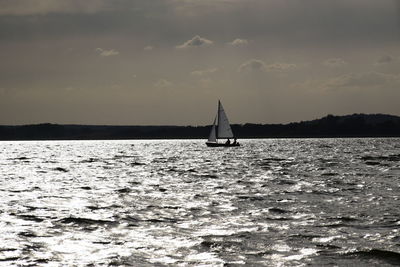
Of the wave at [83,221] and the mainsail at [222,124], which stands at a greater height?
the mainsail at [222,124]

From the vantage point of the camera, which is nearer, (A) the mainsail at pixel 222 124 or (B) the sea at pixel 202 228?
(B) the sea at pixel 202 228

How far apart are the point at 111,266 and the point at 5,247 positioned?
3.68 m

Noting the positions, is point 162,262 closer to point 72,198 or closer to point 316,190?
point 72,198

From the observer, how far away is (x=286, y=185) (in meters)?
35.0

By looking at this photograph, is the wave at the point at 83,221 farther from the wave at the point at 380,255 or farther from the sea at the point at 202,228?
the wave at the point at 380,255

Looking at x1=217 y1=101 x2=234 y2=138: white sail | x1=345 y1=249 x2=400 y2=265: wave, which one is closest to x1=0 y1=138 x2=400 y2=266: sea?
x1=345 y1=249 x2=400 y2=265: wave

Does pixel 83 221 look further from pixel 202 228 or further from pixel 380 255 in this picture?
pixel 380 255

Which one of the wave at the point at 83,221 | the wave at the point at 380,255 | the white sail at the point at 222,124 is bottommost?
the wave at the point at 83,221

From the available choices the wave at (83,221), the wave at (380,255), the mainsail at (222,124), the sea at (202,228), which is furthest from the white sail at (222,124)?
the wave at (380,255)

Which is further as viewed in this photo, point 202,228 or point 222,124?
point 222,124

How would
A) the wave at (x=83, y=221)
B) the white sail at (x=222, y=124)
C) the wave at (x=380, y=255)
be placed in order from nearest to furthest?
the wave at (x=380, y=255) < the wave at (x=83, y=221) < the white sail at (x=222, y=124)

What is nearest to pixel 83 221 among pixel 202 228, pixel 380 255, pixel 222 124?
pixel 202 228

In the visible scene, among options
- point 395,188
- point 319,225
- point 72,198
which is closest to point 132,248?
point 319,225

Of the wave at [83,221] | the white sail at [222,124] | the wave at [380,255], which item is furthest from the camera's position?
the white sail at [222,124]
